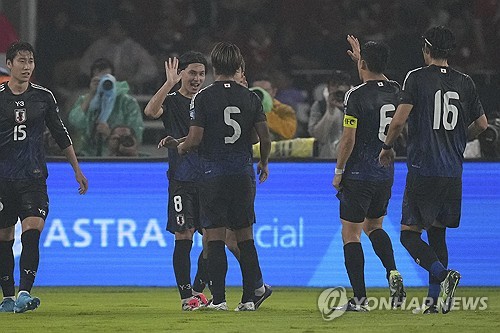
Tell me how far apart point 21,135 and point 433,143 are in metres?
3.25

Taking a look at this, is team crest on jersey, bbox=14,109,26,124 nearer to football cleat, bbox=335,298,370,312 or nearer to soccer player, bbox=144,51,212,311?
soccer player, bbox=144,51,212,311

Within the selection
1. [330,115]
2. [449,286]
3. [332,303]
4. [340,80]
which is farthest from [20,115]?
[340,80]

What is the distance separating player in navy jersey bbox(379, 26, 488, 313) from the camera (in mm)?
9180

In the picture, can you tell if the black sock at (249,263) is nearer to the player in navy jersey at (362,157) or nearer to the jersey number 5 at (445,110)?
the player in navy jersey at (362,157)

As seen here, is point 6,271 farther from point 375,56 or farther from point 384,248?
point 375,56

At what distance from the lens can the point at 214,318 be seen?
365 inches

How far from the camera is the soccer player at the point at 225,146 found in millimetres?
9508

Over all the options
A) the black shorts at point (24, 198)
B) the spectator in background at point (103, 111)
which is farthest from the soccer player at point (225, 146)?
the spectator in background at point (103, 111)

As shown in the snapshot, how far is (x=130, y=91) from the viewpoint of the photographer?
51.3 ft

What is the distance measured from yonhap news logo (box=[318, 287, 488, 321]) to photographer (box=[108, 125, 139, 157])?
2786 millimetres

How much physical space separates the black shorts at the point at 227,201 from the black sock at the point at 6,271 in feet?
6.04

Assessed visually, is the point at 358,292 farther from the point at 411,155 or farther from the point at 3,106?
the point at 3,106

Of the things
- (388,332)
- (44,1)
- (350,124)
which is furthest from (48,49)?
(388,332)

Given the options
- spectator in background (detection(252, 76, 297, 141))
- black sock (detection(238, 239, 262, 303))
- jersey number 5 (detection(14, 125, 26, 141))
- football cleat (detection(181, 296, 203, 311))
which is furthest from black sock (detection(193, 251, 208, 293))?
spectator in background (detection(252, 76, 297, 141))
